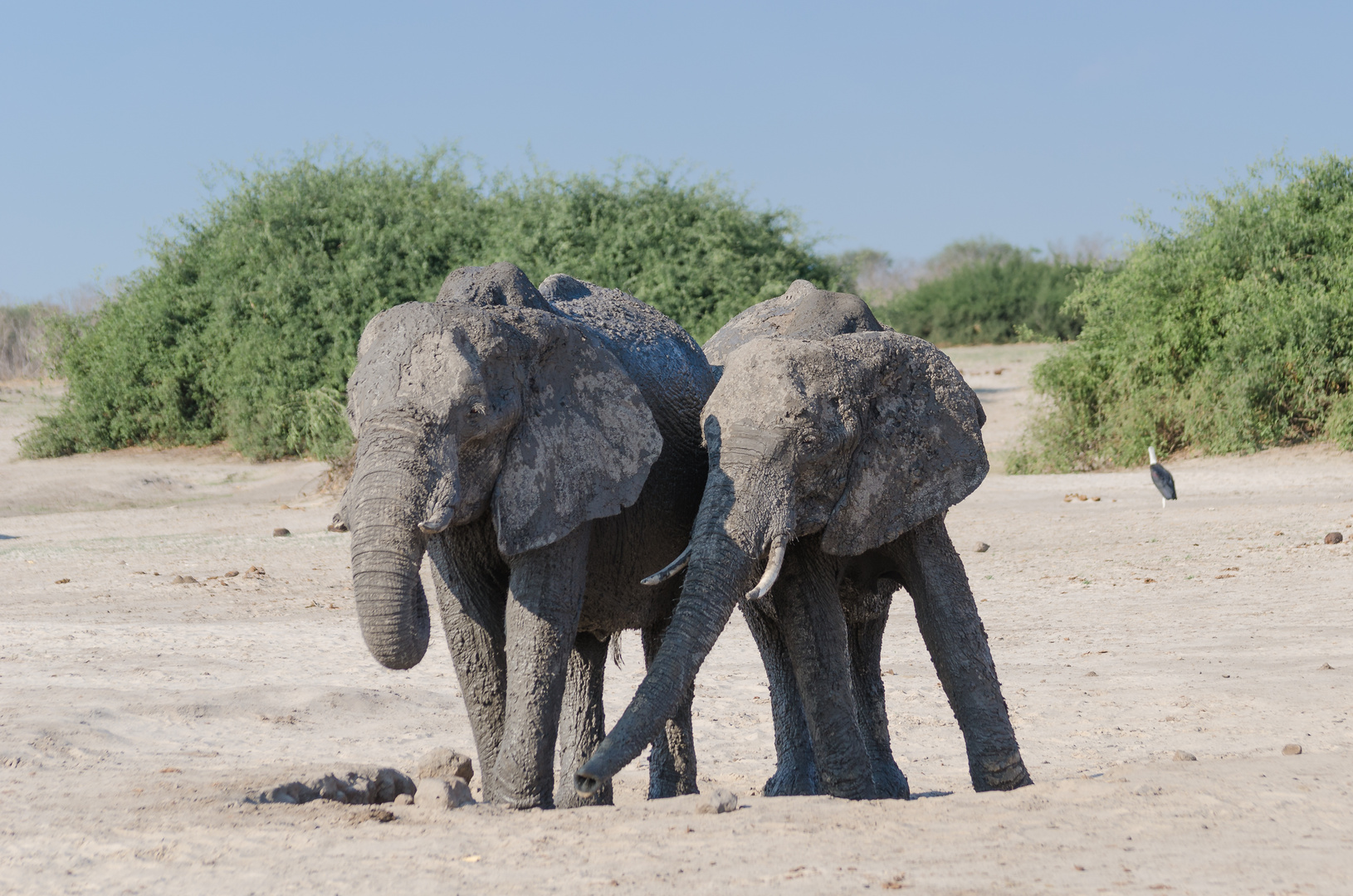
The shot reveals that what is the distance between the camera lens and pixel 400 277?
80.3ft

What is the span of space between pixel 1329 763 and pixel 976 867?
225 cm

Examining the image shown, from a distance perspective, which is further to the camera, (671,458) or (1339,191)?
(1339,191)

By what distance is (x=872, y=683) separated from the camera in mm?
6922

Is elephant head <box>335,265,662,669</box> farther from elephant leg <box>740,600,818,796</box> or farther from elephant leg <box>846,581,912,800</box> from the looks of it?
elephant leg <box>846,581,912,800</box>

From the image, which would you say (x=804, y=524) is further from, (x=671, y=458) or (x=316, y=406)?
(x=316, y=406)

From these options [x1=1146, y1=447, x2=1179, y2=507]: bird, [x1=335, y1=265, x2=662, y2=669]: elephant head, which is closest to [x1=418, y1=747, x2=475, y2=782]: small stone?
[x1=335, y1=265, x2=662, y2=669]: elephant head

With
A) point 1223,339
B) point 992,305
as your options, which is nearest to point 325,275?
point 1223,339

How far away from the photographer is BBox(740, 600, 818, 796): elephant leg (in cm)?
660

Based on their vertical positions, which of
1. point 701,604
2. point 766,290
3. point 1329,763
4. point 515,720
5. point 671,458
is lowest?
point 1329,763

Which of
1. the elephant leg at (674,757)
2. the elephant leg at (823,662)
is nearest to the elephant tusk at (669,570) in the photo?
the elephant leg at (823,662)

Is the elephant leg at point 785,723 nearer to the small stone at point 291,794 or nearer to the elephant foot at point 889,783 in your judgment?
the elephant foot at point 889,783

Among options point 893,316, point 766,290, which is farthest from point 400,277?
point 893,316

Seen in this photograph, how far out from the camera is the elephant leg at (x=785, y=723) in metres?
6.60

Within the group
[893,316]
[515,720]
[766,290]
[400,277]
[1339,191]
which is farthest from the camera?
[893,316]
